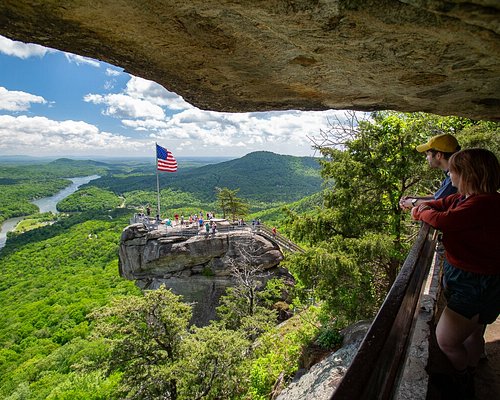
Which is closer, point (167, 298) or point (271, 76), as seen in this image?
point (271, 76)

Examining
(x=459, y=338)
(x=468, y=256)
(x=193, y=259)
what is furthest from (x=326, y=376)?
(x=193, y=259)

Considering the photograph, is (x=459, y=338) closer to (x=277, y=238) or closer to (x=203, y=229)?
(x=277, y=238)

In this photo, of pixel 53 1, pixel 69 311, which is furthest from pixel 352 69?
pixel 69 311

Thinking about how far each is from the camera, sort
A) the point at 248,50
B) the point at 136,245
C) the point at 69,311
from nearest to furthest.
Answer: the point at 248,50
the point at 136,245
the point at 69,311

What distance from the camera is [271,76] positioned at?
4855 millimetres

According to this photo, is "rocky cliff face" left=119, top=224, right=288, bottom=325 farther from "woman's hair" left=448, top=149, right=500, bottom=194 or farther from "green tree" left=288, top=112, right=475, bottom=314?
"woman's hair" left=448, top=149, right=500, bottom=194

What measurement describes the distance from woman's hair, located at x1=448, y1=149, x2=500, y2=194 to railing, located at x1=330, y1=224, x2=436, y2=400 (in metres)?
0.83

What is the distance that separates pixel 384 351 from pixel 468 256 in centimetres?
135

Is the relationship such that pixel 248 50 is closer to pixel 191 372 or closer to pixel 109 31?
pixel 109 31

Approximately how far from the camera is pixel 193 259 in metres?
25.3

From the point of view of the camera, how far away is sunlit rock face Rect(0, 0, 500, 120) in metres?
2.69

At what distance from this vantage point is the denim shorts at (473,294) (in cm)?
218

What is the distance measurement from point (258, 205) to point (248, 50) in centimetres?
12950

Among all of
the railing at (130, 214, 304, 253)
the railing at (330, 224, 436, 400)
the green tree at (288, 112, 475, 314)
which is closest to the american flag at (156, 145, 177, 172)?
the railing at (130, 214, 304, 253)
